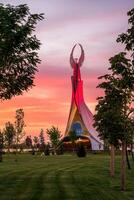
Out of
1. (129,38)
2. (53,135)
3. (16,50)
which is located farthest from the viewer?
(53,135)

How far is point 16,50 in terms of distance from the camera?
134 feet

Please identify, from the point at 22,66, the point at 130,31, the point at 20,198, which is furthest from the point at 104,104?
the point at 130,31

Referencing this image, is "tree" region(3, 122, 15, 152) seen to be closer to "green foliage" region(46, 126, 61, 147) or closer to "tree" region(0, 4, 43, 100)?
"green foliage" region(46, 126, 61, 147)

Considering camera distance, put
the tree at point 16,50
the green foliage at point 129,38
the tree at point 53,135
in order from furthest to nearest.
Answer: the tree at point 53,135
the tree at point 16,50
the green foliage at point 129,38

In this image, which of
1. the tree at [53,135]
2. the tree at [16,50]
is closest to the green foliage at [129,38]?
the tree at [16,50]

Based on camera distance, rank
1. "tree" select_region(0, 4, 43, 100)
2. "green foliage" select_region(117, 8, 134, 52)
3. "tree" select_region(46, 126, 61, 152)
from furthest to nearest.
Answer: "tree" select_region(46, 126, 61, 152)
"tree" select_region(0, 4, 43, 100)
"green foliage" select_region(117, 8, 134, 52)

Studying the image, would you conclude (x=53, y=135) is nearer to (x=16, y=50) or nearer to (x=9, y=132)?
(x=9, y=132)

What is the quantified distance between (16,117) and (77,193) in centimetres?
15426

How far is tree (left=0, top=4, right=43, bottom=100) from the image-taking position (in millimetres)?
39531

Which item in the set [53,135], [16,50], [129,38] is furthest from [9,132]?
[129,38]

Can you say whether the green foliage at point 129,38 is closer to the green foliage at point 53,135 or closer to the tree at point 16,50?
the tree at point 16,50

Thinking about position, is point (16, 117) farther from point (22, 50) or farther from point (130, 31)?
point (130, 31)

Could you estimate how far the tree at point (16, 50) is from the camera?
130ft

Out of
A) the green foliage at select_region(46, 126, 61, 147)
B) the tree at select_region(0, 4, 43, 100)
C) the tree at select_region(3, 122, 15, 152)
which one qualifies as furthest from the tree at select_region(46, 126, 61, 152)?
the tree at select_region(0, 4, 43, 100)
